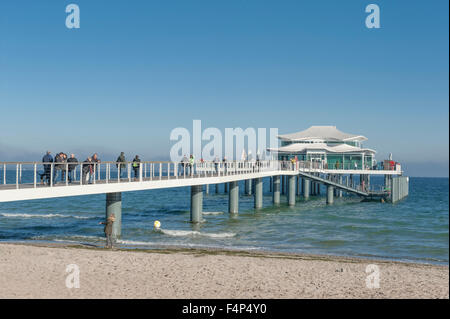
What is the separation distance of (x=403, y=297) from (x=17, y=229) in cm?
2144

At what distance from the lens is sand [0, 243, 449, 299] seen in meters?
11.1

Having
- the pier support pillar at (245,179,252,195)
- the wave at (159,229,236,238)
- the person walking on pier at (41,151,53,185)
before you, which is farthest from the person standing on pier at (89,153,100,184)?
the pier support pillar at (245,179,252,195)

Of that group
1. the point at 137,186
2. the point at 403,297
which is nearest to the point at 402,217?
the point at 137,186

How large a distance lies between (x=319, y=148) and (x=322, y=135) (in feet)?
26.6

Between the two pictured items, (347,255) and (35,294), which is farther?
(347,255)

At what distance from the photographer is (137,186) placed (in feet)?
70.8

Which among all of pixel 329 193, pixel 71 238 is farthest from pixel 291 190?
pixel 71 238

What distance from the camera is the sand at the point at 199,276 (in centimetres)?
1114

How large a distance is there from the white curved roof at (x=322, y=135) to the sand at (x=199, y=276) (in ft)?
121

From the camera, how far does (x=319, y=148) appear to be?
161 ft

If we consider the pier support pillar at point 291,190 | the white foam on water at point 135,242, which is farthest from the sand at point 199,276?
the pier support pillar at point 291,190

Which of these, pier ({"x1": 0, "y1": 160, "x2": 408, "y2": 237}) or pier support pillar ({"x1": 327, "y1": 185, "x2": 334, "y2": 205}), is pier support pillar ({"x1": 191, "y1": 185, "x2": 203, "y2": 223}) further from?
pier support pillar ({"x1": 327, "y1": 185, "x2": 334, "y2": 205})

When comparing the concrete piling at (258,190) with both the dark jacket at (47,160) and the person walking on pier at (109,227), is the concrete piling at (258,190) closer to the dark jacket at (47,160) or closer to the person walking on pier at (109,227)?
the person walking on pier at (109,227)
